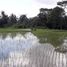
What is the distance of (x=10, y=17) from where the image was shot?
86250mm

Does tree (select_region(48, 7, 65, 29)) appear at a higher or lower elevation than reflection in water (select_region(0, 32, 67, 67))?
higher

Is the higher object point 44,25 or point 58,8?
point 58,8

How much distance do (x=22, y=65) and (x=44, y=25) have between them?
51211 mm

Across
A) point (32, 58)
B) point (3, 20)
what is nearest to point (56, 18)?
point (3, 20)

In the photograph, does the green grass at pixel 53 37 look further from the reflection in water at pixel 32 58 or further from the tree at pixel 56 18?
the tree at pixel 56 18

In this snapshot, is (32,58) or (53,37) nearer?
(32,58)

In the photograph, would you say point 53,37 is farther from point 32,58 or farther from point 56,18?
point 56,18

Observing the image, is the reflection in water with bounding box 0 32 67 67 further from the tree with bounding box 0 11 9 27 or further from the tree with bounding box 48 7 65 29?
the tree with bounding box 0 11 9 27

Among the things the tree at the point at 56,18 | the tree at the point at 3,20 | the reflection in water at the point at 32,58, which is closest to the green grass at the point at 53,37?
the reflection in water at the point at 32,58

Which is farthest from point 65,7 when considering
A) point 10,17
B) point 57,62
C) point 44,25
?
point 57,62

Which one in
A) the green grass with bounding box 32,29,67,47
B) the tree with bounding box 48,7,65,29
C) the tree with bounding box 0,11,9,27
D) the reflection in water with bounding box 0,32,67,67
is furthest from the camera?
the tree with bounding box 0,11,9,27

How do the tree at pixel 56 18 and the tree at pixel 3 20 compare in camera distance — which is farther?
the tree at pixel 3 20

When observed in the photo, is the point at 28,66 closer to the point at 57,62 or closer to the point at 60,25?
the point at 57,62

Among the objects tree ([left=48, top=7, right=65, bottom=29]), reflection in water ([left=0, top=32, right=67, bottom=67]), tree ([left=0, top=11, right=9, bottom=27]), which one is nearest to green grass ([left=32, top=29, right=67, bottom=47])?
reflection in water ([left=0, top=32, right=67, bottom=67])
